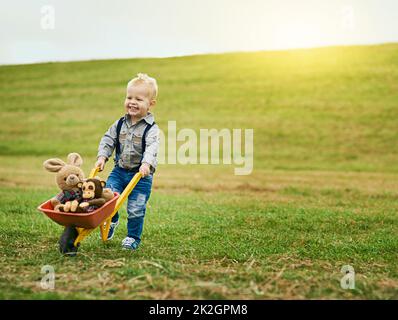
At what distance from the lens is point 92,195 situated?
6.27 m

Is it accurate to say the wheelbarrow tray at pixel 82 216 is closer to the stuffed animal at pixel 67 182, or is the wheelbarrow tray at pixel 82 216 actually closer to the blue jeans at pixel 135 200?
the stuffed animal at pixel 67 182

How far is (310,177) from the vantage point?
20219mm

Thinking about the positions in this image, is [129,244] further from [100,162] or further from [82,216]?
[82,216]

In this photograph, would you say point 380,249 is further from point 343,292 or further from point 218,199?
point 218,199

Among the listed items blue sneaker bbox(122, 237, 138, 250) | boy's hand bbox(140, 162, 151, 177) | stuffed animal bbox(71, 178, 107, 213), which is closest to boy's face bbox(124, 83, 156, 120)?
boy's hand bbox(140, 162, 151, 177)

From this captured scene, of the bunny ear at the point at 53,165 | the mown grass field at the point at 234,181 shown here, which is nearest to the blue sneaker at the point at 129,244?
the mown grass field at the point at 234,181

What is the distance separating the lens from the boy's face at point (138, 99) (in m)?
7.01

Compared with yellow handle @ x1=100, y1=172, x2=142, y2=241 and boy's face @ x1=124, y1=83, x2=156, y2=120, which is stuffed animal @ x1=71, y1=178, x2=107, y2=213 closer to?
yellow handle @ x1=100, y1=172, x2=142, y2=241

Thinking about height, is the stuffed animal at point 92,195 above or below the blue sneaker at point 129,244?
above

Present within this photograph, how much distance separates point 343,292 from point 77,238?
10.0ft

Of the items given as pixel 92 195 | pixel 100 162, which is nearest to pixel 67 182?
pixel 92 195

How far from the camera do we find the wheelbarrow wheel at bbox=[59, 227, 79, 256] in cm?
637

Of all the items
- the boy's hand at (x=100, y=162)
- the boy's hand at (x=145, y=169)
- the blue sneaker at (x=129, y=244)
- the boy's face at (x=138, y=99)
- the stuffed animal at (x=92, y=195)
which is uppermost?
the boy's face at (x=138, y=99)
